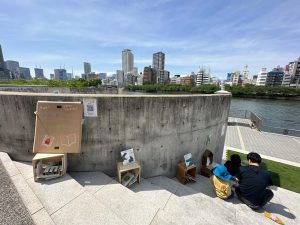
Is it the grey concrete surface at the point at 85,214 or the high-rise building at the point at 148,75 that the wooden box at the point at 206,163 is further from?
the high-rise building at the point at 148,75

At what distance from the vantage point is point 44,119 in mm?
3037

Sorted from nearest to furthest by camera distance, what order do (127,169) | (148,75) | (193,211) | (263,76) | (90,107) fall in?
(193,211) → (90,107) → (127,169) → (263,76) → (148,75)

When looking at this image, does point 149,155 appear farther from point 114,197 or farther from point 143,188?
point 114,197

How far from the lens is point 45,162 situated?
303 cm

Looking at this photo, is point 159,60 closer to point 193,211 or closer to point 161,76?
point 161,76

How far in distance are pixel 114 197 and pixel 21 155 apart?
8.32 ft

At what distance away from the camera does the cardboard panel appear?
3.02 m

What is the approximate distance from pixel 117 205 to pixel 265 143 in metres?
9.93

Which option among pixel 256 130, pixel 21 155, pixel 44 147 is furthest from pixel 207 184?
pixel 256 130

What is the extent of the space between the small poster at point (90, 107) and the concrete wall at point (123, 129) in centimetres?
9

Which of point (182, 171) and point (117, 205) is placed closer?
point (117, 205)

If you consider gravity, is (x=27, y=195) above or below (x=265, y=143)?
above

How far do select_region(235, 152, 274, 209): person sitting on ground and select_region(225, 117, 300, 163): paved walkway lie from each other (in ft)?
17.2

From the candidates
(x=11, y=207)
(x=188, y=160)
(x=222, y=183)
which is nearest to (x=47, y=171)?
(x=11, y=207)
